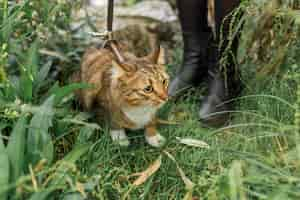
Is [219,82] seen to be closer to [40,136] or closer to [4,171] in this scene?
[40,136]

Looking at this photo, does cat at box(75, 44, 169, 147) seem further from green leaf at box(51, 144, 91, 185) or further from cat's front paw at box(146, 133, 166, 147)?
green leaf at box(51, 144, 91, 185)

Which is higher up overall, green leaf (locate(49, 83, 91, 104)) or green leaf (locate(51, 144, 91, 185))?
green leaf (locate(49, 83, 91, 104))

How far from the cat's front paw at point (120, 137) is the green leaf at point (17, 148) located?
458mm

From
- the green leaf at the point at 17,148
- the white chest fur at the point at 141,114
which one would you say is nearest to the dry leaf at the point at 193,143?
the white chest fur at the point at 141,114

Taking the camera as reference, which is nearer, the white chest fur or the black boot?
the white chest fur

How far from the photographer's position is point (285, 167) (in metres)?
1.82

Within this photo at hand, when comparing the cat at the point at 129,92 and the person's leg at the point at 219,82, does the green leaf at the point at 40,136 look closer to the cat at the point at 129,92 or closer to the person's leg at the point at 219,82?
the cat at the point at 129,92

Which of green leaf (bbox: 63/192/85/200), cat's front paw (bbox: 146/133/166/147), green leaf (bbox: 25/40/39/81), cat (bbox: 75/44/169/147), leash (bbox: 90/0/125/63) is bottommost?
green leaf (bbox: 63/192/85/200)

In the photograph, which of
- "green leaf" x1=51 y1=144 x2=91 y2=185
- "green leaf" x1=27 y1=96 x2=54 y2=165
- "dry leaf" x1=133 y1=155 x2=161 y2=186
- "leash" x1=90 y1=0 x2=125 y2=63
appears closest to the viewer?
"green leaf" x1=51 y1=144 x2=91 y2=185

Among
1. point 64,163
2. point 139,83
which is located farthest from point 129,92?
point 64,163

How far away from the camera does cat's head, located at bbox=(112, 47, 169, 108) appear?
7.33ft

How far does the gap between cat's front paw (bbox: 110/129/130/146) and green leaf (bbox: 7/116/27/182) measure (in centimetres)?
46

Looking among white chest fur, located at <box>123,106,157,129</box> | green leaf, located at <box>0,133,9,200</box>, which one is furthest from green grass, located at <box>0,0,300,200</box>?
white chest fur, located at <box>123,106,157,129</box>

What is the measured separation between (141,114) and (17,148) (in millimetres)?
604
